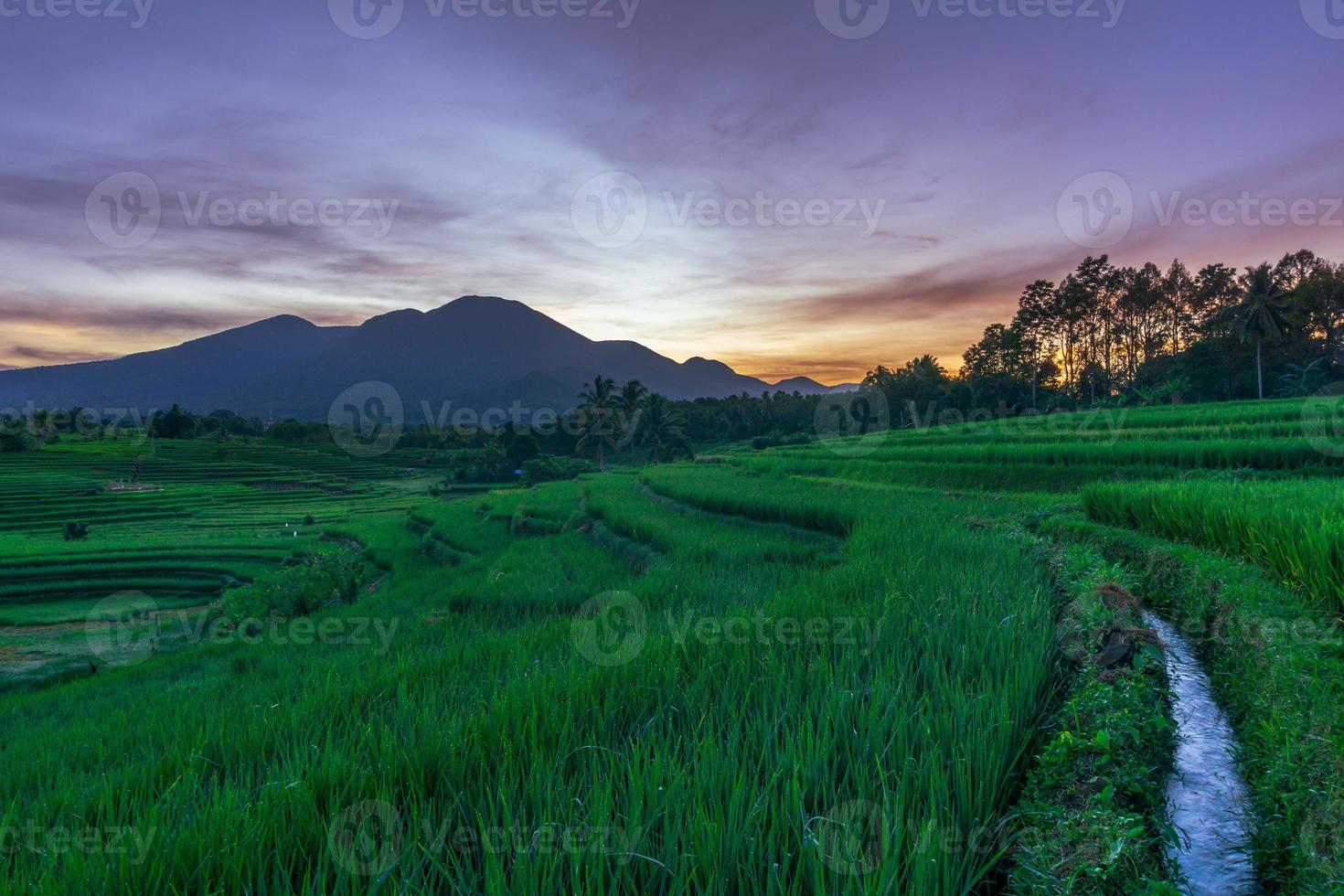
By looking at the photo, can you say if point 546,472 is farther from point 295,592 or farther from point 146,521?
point 295,592

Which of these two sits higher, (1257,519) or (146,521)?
(1257,519)

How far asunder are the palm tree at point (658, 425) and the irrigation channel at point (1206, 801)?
46.6 metres

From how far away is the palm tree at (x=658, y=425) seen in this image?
165 feet

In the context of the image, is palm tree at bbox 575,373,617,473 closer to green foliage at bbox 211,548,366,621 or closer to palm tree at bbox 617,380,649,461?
palm tree at bbox 617,380,649,461

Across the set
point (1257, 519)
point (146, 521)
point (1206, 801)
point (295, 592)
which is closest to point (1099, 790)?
Answer: point (1206, 801)

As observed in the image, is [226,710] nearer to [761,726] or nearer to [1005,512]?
[761,726]

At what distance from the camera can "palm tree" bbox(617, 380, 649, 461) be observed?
5144 cm

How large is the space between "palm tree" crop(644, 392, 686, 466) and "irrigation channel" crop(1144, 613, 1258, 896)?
46.6 m

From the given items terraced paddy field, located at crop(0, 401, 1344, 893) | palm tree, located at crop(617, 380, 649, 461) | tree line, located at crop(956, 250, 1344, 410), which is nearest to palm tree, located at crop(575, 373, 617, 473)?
palm tree, located at crop(617, 380, 649, 461)

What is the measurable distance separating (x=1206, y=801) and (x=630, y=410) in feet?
166

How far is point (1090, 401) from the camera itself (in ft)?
150

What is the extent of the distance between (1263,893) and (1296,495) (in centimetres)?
507

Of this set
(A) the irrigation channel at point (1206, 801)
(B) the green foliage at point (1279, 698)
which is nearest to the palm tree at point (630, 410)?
(B) the green foliage at point (1279, 698)

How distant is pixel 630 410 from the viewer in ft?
172
